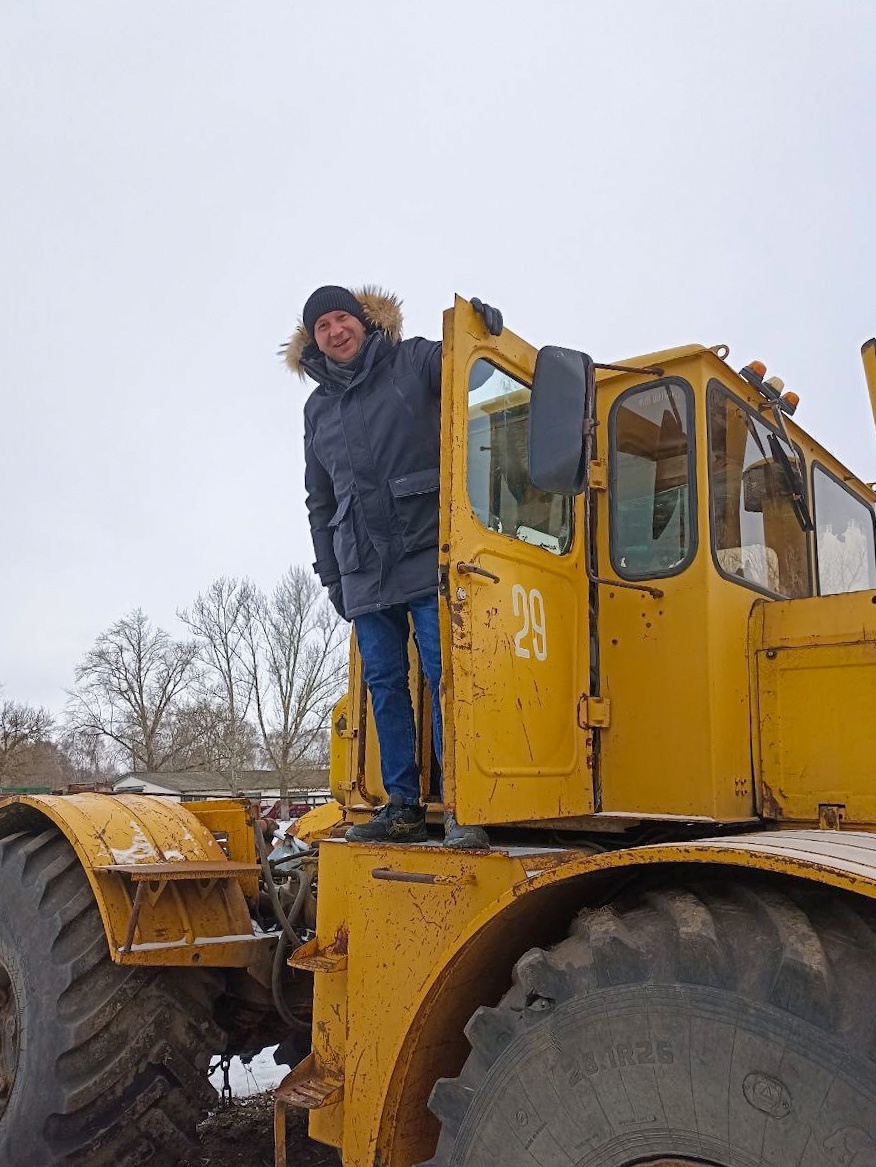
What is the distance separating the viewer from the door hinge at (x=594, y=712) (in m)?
2.99

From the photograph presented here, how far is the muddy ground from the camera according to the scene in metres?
4.25

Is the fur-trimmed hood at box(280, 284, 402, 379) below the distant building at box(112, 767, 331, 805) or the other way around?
the other way around

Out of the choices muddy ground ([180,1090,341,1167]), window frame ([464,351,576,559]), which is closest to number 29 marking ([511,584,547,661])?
window frame ([464,351,576,559])

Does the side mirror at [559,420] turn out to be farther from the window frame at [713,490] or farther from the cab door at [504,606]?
the window frame at [713,490]

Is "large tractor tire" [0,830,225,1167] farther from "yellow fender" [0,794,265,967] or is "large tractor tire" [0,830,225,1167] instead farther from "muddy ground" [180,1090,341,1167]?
"muddy ground" [180,1090,341,1167]

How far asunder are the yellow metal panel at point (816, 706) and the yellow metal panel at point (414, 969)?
0.38 metres

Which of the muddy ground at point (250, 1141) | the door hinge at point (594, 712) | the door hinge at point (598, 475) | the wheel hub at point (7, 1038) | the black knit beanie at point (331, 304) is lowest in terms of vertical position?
the muddy ground at point (250, 1141)

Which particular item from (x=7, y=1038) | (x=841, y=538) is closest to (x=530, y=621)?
(x=841, y=538)

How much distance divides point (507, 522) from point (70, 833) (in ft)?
7.20

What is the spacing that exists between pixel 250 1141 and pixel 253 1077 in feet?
3.65

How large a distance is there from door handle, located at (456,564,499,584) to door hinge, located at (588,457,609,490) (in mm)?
628

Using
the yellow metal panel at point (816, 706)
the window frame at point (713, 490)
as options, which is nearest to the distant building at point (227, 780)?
the window frame at point (713, 490)

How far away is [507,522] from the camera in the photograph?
2986mm

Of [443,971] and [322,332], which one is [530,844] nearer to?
[443,971]
